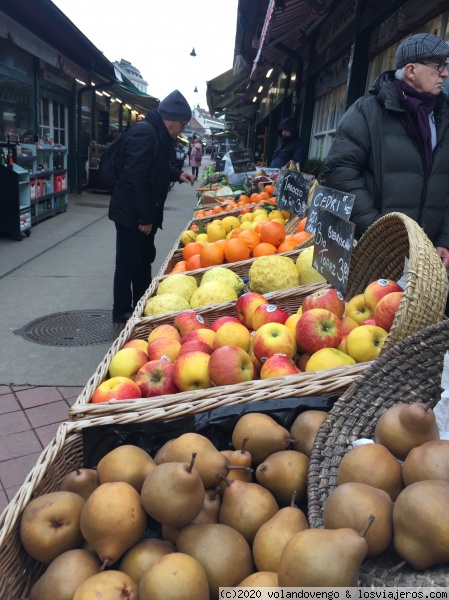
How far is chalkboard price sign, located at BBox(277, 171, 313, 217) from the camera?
4.14 meters

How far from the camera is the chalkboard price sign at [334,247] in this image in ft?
7.19

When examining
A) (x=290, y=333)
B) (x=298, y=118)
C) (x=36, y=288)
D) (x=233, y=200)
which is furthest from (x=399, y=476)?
(x=298, y=118)

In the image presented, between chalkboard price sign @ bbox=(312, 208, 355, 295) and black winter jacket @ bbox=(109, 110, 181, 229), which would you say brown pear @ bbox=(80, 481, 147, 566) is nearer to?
chalkboard price sign @ bbox=(312, 208, 355, 295)

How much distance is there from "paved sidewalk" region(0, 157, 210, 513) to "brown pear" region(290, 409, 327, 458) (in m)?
1.73

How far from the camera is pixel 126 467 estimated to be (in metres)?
1.33


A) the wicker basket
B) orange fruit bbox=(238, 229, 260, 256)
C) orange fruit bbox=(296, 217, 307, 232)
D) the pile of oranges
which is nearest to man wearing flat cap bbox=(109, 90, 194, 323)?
the pile of oranges

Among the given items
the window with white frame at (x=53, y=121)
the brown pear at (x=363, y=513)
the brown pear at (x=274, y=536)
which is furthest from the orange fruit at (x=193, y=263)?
the window with white frame at (x=53, y=121)

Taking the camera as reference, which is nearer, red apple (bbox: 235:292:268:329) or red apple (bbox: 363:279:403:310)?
red apple (bbox: 363:279:403:310)

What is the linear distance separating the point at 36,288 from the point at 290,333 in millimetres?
4695

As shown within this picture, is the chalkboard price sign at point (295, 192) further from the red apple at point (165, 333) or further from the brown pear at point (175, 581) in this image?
the brown pear at point (175, 581)

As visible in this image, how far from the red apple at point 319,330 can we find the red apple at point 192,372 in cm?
41

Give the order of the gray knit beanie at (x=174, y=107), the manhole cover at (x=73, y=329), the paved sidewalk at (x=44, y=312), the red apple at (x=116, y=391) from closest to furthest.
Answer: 1. the red apple at (x=116, y=391)
2. the paved sidewalk at (x=44, y=312)
3. the gray knit beanie at (x=174, y=107)
4. the manhole cover at (x=73, y=329)

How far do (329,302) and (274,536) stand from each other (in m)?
1.23

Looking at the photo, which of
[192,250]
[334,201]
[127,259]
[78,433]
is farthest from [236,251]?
[78,433]
